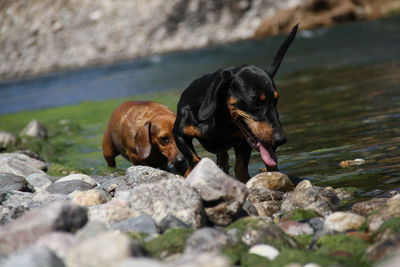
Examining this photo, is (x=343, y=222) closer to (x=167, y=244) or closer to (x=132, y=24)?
(x=167, y=244)

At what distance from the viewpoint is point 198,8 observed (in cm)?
3114

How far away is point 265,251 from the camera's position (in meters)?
4.52

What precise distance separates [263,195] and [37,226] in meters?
2.51

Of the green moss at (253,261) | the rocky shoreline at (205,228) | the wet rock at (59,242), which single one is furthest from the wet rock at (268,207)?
the wet rock at (59,242)

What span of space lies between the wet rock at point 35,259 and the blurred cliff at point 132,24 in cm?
2386

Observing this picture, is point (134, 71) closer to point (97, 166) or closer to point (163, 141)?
point (97, 166)

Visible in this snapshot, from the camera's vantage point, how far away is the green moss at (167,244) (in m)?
4.50

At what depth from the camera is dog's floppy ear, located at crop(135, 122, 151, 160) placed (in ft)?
26.9

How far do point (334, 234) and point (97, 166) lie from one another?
217 inches

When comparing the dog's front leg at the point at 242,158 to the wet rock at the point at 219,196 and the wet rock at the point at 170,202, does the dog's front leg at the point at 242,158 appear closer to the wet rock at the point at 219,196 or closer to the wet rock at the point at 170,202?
the wet rock at the point at 219,196

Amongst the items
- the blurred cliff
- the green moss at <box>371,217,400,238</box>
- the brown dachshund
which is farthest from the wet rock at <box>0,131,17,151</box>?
the blurred cliff

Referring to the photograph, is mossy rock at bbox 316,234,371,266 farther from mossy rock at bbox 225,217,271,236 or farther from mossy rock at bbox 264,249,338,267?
mossy rock at bbox 225,217,271,236

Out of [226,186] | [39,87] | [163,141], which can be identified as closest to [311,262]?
[226,186]

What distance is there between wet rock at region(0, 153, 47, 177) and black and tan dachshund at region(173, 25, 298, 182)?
238 cm
